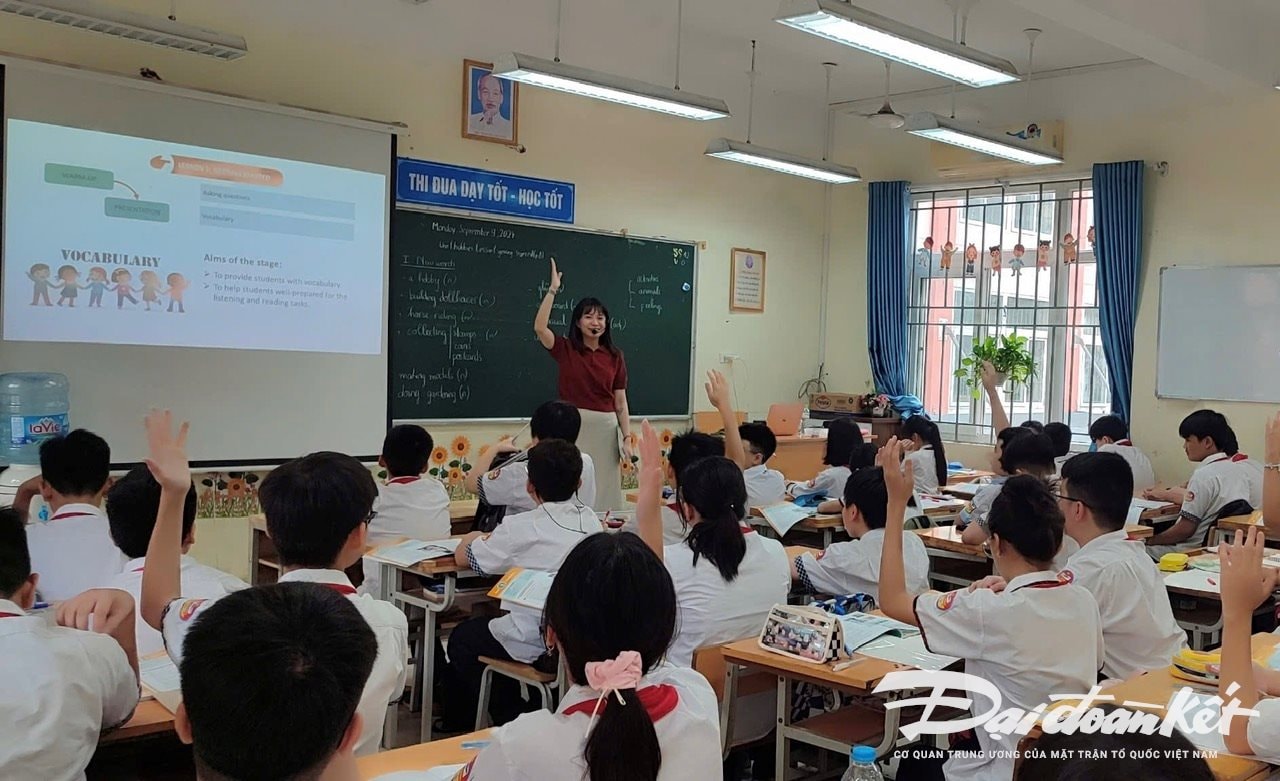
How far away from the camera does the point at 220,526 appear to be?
18.9ft

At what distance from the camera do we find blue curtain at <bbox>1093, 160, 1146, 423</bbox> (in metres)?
7.52

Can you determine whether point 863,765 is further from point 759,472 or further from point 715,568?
point 759,472

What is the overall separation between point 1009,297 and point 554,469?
19.3 feet

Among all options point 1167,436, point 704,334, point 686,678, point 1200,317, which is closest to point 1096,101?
point 1200,317

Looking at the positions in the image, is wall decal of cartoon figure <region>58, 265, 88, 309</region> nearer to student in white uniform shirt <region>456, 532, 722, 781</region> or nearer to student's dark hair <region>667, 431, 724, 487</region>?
student's dark hair <region>667, 431, 724, 487</region>

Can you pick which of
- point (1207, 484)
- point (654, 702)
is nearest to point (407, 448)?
point (654, 702)

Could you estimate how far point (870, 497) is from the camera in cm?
367

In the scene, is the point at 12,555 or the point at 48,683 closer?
the point at 48,683

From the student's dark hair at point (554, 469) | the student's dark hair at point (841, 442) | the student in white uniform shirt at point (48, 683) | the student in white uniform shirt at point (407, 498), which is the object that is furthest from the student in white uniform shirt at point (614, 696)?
the student's dark hair at point (841, 442)

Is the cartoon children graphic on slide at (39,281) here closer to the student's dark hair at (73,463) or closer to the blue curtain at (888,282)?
the student's dark hair at (73,463)

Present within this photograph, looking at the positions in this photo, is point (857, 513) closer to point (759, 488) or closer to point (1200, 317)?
point (759, 488)

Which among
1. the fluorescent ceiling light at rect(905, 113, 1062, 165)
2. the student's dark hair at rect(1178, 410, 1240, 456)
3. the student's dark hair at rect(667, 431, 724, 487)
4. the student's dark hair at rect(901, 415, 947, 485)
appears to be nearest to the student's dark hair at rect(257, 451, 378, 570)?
the student's dark hair at rect(667, 431, 724, 487)

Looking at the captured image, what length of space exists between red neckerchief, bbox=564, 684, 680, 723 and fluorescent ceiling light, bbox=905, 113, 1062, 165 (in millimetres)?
5360

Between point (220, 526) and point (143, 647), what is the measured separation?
A: 324 centimetres
